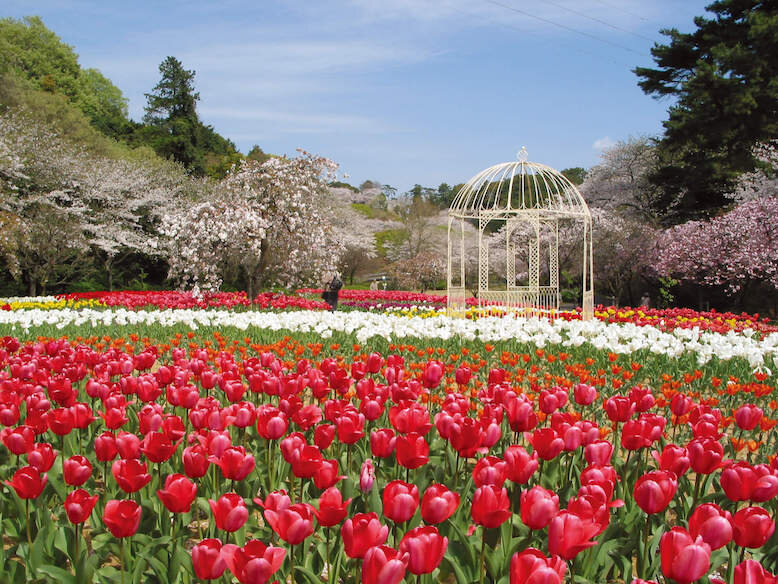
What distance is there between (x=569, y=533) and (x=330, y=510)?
0.56 metres

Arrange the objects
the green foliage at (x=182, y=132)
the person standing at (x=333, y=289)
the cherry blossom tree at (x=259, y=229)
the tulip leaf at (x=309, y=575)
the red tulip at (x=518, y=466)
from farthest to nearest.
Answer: the green foliage at (x=182, y=132) < the cherry blossom tree at (x=259, y=229) < the person standing at (x=333, y=289) < the red tulip at (x=518, y=466) < the tulip leaf at (x=309, y=575)

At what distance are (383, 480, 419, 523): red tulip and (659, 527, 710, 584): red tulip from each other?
23.4 inches

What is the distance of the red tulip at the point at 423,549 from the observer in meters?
1.38

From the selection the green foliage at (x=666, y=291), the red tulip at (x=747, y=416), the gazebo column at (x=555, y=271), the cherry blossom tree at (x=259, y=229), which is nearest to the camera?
the red tulip at (x=747, y=416)

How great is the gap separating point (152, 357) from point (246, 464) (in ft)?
7.35

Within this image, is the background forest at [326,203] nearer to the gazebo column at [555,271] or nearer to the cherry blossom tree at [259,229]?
the cherry blossom tree at [259,229]

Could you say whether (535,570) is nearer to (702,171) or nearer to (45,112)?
(702,171)

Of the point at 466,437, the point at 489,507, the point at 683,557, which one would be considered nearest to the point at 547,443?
the point at 466,437

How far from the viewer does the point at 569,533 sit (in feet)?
4.88

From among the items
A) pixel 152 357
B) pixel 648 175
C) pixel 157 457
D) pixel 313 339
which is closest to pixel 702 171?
pixel 648 175

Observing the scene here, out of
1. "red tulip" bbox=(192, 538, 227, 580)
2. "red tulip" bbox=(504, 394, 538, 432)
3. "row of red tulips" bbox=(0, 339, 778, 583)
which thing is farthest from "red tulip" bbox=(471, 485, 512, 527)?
"red tulip" bbox=(504, 394, 538, 432)

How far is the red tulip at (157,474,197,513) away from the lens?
1.76 m

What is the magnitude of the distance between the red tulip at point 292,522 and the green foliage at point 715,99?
61.9 feet

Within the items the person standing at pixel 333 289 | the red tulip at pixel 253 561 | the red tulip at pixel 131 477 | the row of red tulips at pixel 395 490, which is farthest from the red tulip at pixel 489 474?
the person standing at pixel 333 289
